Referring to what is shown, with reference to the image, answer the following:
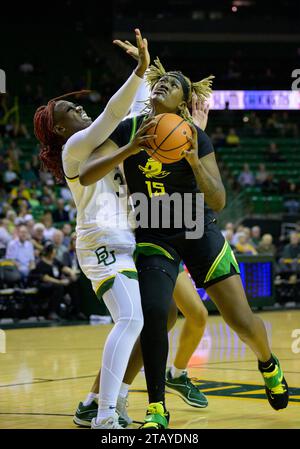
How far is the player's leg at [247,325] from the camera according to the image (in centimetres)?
536

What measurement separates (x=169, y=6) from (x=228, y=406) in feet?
93.0

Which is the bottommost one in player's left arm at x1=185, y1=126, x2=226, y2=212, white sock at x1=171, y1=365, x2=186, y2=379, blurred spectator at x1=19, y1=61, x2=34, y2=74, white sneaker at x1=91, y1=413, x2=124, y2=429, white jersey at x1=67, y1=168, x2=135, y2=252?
white sock at x1=171, y1=365, x2=186, y2=379

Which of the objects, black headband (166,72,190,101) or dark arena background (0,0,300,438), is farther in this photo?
dark arena background (0,0,300,438)

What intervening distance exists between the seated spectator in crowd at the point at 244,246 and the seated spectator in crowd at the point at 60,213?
3.35 metres

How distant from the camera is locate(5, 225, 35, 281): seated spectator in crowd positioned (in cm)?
1405

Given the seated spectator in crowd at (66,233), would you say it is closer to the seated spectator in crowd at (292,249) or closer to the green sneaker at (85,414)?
the seated spectator in crowd at (292,249)

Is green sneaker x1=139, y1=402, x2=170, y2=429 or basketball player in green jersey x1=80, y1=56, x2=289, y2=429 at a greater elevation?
basketball player in green jersey x1=80, y1=56, x2=289, y2=429

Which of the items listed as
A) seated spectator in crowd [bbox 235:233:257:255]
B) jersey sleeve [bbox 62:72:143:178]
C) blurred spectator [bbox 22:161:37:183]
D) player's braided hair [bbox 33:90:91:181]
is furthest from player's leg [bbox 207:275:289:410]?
blurred spectator [bbox 22:161:37:183]

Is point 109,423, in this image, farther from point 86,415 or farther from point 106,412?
point 86,415

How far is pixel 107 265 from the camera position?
5.14 m

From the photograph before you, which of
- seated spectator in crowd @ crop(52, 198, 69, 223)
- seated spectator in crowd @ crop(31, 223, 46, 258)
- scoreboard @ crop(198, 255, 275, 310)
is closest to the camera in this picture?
seated spectator in crowd @ crop(31, 223, 46, 258)

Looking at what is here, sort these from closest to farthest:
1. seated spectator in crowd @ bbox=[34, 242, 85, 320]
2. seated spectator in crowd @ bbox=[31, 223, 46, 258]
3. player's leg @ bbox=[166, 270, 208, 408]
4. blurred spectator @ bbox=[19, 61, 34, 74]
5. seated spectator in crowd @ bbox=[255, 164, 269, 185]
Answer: player's leg @ bbox=[166, 270, 208, 408] → seated spectator in crowd @ bbox=[34, 242, 85, 320] → seated spectator in crowd @ bbox=[31, 223, 46, 258] → seated spectator in crowd @ bbox=[255, 164, 269, 185] → blurred spectator @ bbox=[19, 61, 34, 74]

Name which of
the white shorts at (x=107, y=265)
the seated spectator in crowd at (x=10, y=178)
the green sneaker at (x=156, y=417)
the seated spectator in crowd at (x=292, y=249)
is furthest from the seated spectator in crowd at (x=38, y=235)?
the green sneaker at (x=156, y=417)

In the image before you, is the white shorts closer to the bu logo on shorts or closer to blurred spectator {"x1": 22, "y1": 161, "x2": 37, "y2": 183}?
the bu logo on shorts
